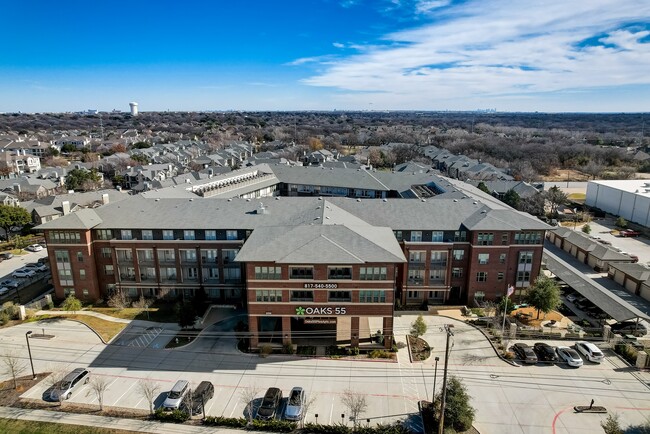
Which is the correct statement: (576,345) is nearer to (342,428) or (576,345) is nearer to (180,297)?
(342,428)

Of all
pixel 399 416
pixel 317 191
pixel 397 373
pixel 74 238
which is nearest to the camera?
pixel 399 416

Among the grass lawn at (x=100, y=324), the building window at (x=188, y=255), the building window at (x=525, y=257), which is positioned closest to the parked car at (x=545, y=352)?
the building window at (x=525, y=257)

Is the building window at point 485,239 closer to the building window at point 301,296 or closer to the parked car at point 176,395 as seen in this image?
the building window at point 301,296

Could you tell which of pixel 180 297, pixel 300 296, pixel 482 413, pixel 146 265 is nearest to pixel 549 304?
pixel 482 413

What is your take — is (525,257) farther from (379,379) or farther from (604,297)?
(379,379)

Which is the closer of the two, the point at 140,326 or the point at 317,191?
the point at 140,326

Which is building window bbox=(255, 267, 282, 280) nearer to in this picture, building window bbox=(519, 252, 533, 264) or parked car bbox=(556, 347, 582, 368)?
parked car bbox=(556, 347, 582, 368)

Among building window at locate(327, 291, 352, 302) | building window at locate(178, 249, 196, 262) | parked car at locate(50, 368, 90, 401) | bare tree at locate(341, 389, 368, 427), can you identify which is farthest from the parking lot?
building window at locate(178, 249, 196, 262)
